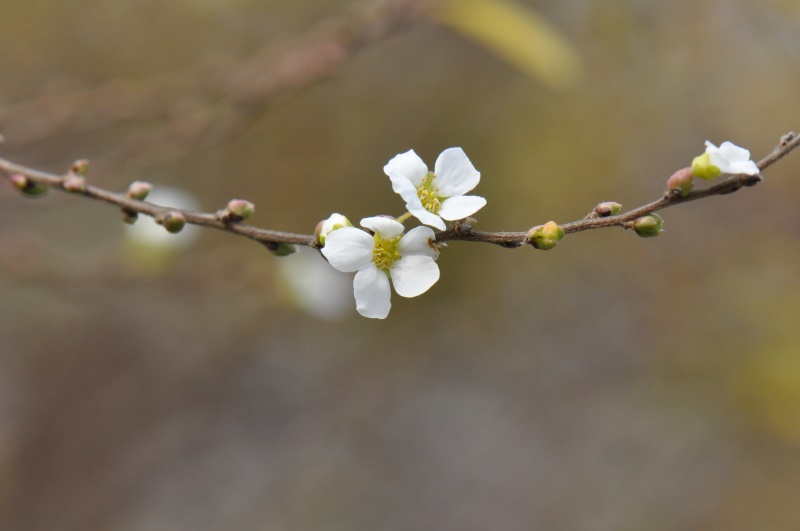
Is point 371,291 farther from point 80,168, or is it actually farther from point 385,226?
point 80,168

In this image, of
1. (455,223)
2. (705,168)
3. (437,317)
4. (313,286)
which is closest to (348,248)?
(455,223)

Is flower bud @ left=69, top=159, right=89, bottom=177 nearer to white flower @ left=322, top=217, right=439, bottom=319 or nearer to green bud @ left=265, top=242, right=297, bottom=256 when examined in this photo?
green bud @ left=265, top=242, right=297, bottom=256

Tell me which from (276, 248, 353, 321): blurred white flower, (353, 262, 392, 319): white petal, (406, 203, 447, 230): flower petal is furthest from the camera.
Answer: (276, 248, 353, 321): blurred white flower

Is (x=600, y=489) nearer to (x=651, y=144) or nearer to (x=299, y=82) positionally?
(x=651, y=144)

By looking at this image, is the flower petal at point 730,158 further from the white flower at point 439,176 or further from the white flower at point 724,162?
the white flower at point 439,176

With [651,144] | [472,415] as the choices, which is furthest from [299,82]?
[472,415]

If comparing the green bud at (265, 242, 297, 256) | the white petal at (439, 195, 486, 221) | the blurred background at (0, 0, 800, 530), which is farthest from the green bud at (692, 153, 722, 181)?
the blurred background at (0, 0, 800, 530)
